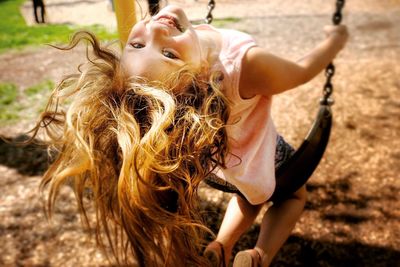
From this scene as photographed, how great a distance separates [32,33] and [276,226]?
547 cm

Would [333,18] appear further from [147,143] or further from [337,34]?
[147,143]

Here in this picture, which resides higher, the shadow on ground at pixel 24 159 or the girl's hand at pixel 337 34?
the girl's hand at pixel 337 34

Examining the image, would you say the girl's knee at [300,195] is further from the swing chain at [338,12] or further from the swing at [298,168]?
the swing chain at [338,12]

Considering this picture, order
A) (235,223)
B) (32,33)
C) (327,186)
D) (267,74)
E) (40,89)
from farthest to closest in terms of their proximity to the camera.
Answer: (32,33), (40,89), (327,186), (235,223), (267,74)

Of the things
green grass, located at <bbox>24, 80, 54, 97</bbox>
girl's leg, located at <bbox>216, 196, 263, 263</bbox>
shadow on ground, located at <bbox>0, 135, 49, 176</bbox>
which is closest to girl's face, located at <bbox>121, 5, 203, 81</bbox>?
girl's leg, located at <bbox>216, 196, 263, 263</bbox>

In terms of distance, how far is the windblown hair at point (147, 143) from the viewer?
1.02 m

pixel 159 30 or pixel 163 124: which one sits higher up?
pixel 159 30

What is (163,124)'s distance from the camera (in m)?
1.01

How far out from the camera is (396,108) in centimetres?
304

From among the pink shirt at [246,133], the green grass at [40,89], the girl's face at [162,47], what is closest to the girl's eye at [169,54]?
the girl's face at [162,47]

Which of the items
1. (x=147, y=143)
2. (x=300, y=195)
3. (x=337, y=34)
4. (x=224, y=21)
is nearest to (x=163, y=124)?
(x=147, y=143)

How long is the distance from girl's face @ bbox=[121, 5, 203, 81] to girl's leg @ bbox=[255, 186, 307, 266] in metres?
0.63

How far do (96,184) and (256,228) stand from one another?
1.09 m

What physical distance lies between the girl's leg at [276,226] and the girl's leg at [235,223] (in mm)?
78
